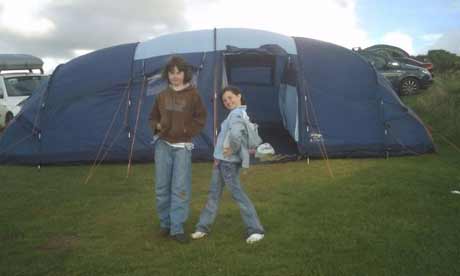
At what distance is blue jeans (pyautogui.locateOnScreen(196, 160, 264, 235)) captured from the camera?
482cm

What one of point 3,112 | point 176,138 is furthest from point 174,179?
point 3,112

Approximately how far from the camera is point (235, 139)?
4.72 meters

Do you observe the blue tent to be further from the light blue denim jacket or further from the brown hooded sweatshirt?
the light blue denim jacket

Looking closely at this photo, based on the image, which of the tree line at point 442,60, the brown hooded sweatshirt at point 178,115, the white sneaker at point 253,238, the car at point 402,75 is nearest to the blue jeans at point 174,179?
the brown hooded sweatshirt at point 178,115

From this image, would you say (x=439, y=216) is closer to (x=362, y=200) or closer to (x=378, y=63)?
(x=362, y=200)

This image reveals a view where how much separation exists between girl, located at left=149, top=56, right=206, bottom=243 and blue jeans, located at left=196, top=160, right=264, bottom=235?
0.79 feet

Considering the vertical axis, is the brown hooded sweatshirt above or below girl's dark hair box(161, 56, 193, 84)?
below

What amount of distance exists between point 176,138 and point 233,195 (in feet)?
2.53

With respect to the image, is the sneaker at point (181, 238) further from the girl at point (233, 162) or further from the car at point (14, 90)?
the car at point (14, 90)

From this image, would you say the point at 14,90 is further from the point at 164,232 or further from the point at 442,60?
the point at 442,60

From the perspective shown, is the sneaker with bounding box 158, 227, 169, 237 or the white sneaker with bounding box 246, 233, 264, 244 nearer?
the white sneaker with bounding box 246, 233, 264, 244

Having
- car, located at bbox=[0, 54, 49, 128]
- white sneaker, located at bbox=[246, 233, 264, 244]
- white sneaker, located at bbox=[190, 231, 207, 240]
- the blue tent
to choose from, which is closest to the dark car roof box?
car, located at bbox=[0, 54, 49, 128]

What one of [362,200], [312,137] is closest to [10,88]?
[312,137]

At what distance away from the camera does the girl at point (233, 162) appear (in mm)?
4742
